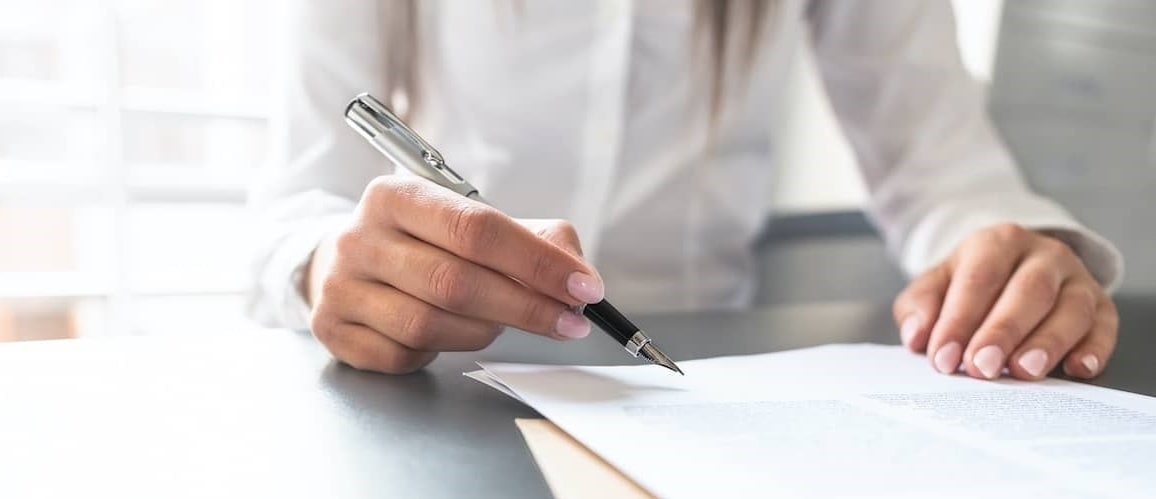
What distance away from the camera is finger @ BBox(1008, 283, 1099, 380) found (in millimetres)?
400

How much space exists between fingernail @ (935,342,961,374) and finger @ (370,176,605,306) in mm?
180

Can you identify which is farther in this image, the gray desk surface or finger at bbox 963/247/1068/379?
finger at bbox 963/247/1068/379

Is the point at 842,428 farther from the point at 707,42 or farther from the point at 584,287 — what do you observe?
the point at 707,42

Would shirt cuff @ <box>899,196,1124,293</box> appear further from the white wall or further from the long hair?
the white wall

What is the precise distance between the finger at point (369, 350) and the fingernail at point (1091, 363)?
12.3 inches

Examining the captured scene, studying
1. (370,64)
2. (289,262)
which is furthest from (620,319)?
(370,64)

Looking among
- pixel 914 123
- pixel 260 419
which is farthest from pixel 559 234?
pixel 914 123

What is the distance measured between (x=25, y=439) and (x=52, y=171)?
4.02 feet

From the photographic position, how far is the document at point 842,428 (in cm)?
25

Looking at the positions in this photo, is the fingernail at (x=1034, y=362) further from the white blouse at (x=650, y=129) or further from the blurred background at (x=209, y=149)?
the blurred background at (x=209, y=149)

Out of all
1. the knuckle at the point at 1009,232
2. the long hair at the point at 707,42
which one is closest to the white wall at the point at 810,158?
the long hair at the point at 707,42

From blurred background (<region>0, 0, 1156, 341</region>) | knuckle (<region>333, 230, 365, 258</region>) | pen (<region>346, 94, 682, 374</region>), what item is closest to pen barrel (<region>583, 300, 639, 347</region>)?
pen (<region>346, 94, 682, 374</region>)

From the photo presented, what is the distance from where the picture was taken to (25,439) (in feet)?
0.92

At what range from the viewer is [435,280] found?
35 cm
